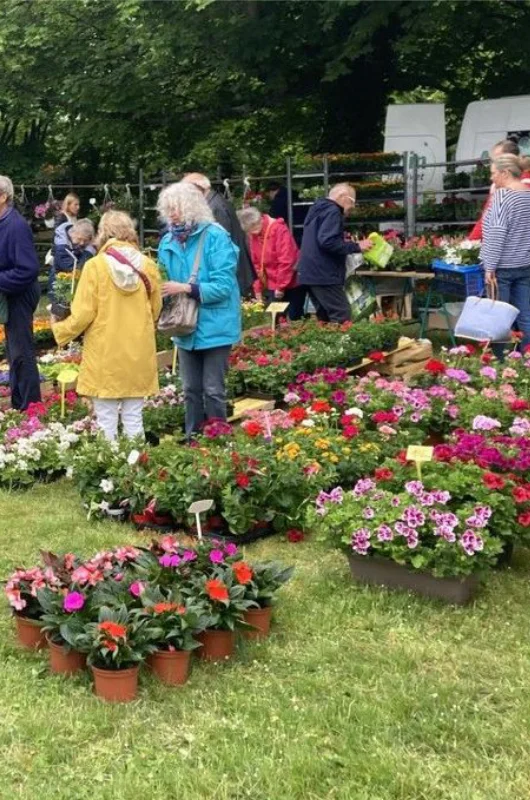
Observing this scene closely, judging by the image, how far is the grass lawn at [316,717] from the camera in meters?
2.75

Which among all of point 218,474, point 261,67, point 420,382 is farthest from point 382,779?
point 261,67

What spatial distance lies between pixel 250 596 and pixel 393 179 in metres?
10.4

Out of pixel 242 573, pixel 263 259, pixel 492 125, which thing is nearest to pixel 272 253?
pixel 263 259

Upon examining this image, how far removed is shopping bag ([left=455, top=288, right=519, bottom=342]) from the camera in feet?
21.9

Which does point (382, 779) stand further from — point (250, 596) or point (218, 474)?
point (218, 474)

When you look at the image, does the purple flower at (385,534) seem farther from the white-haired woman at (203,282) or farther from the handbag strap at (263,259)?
the handbag strap at (263,259)

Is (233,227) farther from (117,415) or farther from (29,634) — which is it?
(29,634)

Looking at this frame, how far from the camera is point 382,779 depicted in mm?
2732

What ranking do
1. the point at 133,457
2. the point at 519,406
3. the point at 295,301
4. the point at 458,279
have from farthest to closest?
the point at 295,301, the point at 458,279, the point at 519,406, the point at 133,457

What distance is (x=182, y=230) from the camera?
18.7 ft

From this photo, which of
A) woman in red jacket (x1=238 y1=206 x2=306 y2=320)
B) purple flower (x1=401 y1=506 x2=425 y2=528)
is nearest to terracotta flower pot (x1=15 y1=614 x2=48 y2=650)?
purple flower (x1=401 y1=506 x2=425 y2=528)

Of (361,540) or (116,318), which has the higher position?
(116,318)

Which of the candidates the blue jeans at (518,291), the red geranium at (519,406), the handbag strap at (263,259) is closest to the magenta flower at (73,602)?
the red geranium at (519,406)

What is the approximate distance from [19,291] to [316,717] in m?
4.47
